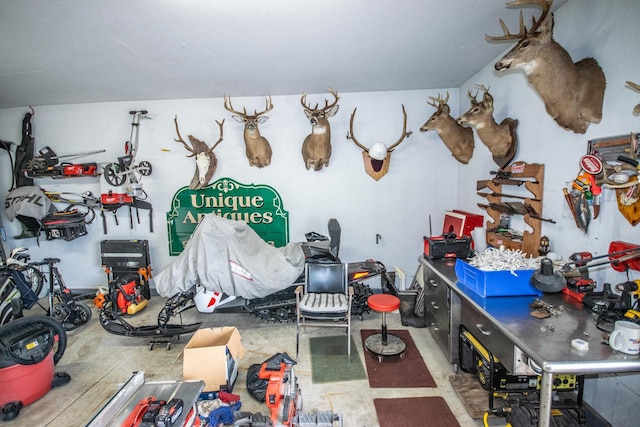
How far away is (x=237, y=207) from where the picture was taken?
15.1 feet

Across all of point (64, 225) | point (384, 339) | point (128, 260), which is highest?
point (64, 225)

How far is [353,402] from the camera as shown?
7.68 ft

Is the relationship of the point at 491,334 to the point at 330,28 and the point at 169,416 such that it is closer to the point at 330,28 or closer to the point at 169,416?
the point at 169,416

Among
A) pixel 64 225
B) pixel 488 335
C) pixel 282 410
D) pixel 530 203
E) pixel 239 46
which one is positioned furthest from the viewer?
pixel 64 225

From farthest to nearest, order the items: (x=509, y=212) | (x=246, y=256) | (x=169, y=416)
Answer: (x=246, y=256) → (x=509, y=212) → (x=169, y=416)

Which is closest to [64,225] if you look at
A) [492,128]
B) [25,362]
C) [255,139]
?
[25,362]

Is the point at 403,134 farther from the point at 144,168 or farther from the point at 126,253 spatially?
the point at 126,253

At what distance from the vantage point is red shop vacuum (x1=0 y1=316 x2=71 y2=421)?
2279 mm

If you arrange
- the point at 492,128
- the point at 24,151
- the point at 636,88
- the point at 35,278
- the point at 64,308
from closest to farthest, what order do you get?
the point at 636,88 → the point at 492,128 → the point at 64,308 → the point at 35,278 → the point at 24,151

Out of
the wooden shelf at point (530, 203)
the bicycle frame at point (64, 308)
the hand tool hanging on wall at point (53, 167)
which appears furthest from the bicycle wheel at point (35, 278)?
the wooden shelf at point (530, 203)

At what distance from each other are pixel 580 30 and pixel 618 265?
1.73 m

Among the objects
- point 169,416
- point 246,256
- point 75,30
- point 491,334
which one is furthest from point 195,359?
point 75,30

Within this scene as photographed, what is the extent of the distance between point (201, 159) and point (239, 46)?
196cm

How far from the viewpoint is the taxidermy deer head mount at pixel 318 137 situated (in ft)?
13.0
